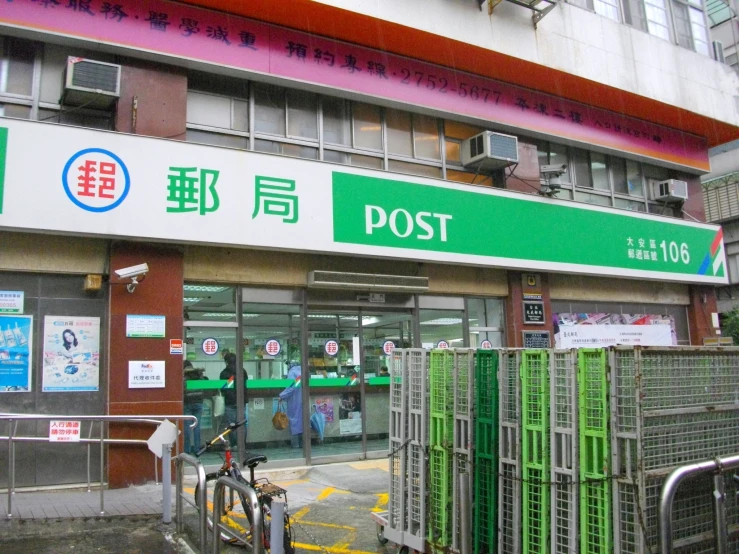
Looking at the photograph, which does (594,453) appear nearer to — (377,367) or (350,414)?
(350,414)

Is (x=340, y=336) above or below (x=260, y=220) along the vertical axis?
below

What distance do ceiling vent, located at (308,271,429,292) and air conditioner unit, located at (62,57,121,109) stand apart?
13.3ft

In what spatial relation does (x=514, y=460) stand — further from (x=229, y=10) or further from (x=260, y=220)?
(x=229, y=10)

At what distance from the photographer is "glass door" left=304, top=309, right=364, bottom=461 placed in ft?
34.7

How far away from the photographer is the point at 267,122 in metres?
10.8

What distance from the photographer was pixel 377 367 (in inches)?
444

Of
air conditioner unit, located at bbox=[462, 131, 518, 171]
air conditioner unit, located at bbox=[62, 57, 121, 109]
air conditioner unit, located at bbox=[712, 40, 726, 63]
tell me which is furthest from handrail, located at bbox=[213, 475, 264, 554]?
air conditioner unit, located at bbox=[712, 40, 726, 63]

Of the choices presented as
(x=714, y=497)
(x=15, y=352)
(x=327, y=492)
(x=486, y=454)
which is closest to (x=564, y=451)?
(x=486, y=454)

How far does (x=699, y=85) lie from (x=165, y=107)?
1275 cm

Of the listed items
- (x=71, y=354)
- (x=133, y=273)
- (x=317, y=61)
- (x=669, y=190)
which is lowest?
(x=71, y=354)

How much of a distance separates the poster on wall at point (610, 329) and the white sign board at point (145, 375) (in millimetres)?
8188

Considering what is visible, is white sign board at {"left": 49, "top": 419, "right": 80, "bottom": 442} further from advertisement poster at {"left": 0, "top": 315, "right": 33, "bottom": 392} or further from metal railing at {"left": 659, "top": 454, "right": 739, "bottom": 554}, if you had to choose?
metal railing at {"left": 659, "top": 454, "right": 739, "bottom": 554}

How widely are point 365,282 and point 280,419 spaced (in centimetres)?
268

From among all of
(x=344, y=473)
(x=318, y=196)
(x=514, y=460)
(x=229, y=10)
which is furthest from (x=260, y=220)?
(x=514, y=460)
